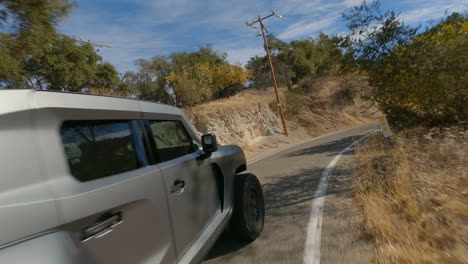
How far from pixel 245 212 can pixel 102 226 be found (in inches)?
82.5

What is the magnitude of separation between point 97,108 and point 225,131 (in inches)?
869

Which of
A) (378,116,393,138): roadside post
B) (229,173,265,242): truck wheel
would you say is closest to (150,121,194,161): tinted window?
(229,173,265,242): truck wheel

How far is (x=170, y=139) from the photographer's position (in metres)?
2.55

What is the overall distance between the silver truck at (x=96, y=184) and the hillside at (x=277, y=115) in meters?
16.4

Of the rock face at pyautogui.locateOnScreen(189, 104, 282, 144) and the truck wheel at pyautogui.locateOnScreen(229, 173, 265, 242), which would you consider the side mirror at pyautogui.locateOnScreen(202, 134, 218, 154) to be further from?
the rock face at pyautogui.locateOnScreen(189, 104, 282, 144)

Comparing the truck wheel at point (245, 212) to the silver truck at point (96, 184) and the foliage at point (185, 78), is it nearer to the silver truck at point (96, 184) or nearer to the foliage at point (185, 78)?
the silver truck at point (96, 184)

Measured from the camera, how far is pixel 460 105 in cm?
839

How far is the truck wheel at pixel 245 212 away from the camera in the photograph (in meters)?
3.26

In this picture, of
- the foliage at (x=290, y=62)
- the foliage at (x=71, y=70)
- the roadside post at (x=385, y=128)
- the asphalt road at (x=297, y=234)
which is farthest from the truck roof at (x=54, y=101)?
the foliage at (x=290, y=62)

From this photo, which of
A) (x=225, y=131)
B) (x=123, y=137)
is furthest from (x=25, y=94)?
(x=225, y=131)

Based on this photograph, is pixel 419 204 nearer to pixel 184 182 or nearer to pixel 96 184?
pixel 184 182

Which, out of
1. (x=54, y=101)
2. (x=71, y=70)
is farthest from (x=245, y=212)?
(x=71, y=70)

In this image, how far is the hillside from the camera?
2342 cm

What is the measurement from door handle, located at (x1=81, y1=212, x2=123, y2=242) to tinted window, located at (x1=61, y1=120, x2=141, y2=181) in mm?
229
